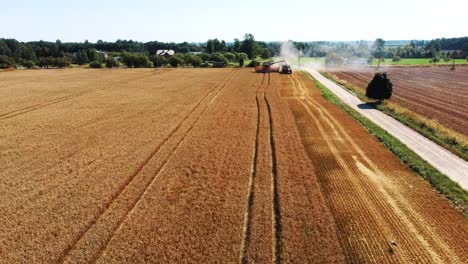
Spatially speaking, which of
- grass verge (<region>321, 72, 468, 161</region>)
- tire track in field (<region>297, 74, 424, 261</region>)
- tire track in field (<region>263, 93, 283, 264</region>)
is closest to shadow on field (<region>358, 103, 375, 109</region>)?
grass verge (<region>321, 72, 468, 161</region>)

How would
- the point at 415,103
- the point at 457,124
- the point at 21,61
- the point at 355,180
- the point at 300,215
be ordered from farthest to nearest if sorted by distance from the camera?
the point at 21,61
the point at 415,103
the point at 457,124
the point at 355,180
the point at 300,215

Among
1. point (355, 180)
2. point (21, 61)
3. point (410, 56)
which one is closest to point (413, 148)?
point (355, 180)

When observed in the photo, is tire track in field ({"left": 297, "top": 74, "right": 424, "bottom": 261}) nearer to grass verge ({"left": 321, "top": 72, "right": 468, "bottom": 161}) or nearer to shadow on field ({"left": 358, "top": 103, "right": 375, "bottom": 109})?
grass verge ({"left": 321, "top": 72, "right": 468, "bottom": 161})

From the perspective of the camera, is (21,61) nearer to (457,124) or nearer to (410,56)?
(457,124)

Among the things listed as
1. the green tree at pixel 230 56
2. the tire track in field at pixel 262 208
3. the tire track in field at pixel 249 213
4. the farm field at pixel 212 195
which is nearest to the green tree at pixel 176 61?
the green tree at pixel 230 56

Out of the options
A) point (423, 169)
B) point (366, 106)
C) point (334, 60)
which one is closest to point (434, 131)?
point (423, 169)

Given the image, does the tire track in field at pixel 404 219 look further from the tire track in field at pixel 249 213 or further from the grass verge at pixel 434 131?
the grass verge at pixel 434 131
